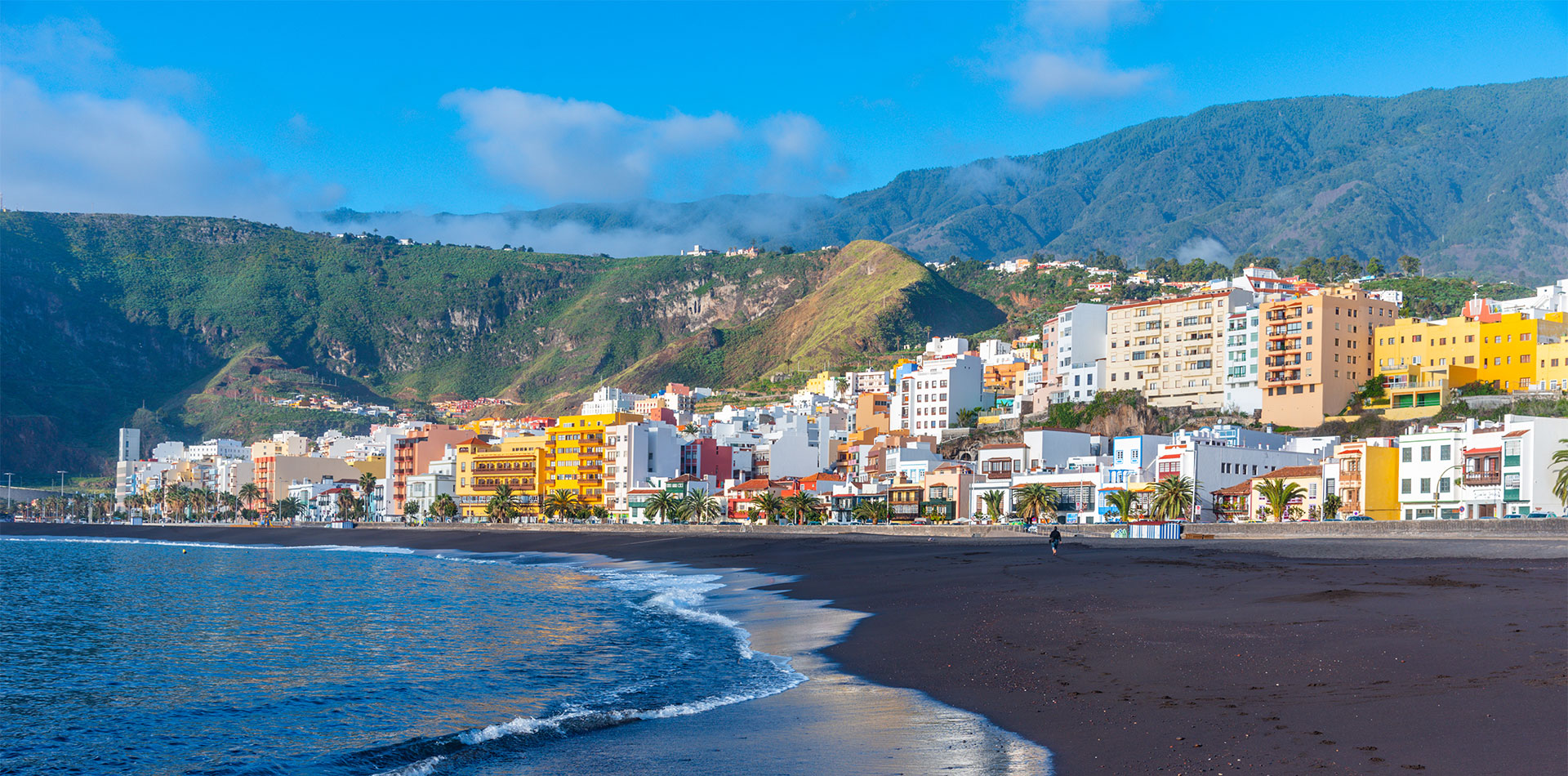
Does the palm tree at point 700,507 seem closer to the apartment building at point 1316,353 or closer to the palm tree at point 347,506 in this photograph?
the apartment building at point 1316,353

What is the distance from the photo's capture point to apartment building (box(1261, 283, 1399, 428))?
294ft

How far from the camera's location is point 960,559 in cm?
4478

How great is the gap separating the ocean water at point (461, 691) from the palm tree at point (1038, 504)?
116 ft

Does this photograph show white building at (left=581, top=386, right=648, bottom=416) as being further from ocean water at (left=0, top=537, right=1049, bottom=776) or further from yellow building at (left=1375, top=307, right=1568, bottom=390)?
ocean water at (left=0, top=537, right=1049, bottom=776)

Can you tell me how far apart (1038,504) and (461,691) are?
181 ft

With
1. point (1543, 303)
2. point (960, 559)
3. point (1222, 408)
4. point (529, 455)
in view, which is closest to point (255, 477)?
point (529, 455)

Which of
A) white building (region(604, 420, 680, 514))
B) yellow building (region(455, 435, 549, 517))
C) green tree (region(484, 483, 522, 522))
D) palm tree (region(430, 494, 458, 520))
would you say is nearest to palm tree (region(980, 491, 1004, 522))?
white building (region(604, 420, 680, 514))

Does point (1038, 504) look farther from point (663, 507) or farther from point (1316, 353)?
point (663, 507)

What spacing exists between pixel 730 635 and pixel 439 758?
479 inches

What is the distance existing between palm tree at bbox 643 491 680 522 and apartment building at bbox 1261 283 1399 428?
46785mm

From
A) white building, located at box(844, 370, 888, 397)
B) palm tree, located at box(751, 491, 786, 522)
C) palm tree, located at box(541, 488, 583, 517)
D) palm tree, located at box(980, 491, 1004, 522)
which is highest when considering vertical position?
white building, located at box(844, 370, 888, 397)

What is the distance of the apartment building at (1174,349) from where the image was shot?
9981cm

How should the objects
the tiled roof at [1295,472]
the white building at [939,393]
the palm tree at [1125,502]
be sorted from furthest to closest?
the white building at [939,393], the palm tree at [1125,502], the tiled roof at [1295,472]

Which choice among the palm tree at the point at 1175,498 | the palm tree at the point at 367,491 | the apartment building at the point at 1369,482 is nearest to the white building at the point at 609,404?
the palm tree at the point at 367,491
